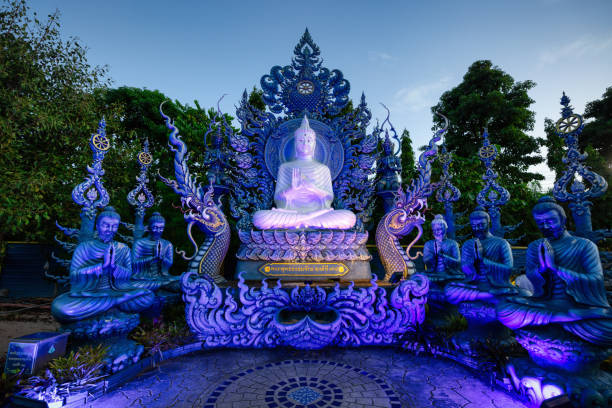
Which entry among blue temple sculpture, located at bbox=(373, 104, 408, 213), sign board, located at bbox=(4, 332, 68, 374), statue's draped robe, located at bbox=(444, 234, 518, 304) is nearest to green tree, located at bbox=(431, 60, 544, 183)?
blue temple sculpture, located at bbox=(373, 104, 408, 213)

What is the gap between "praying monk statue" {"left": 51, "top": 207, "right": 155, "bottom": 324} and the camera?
3803 millimetres

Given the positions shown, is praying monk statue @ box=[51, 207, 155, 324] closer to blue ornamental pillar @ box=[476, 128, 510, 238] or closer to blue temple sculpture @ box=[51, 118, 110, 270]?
blue temple sculpture @ box=[51, 118, 110, 270]

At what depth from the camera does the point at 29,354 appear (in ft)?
11.1

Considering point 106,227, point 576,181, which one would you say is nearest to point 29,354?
point 106,227

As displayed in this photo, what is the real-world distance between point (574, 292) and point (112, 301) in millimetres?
5469

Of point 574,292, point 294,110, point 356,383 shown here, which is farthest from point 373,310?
point 294,110

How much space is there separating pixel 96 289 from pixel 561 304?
5.71 meters

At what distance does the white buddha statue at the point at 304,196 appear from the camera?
716 cm

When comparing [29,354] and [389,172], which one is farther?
[389,172]

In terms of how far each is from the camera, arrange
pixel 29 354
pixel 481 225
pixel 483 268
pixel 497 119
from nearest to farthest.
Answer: pixel 29 354, pixel 483 268, pixel 481 225, pixel 497 119

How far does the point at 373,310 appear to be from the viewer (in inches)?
196

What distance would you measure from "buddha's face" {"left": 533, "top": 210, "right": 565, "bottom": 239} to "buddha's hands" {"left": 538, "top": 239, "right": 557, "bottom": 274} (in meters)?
0.15

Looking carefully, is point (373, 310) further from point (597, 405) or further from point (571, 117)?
point (571, 117)

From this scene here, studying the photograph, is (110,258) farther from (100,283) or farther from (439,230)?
(439,230)
